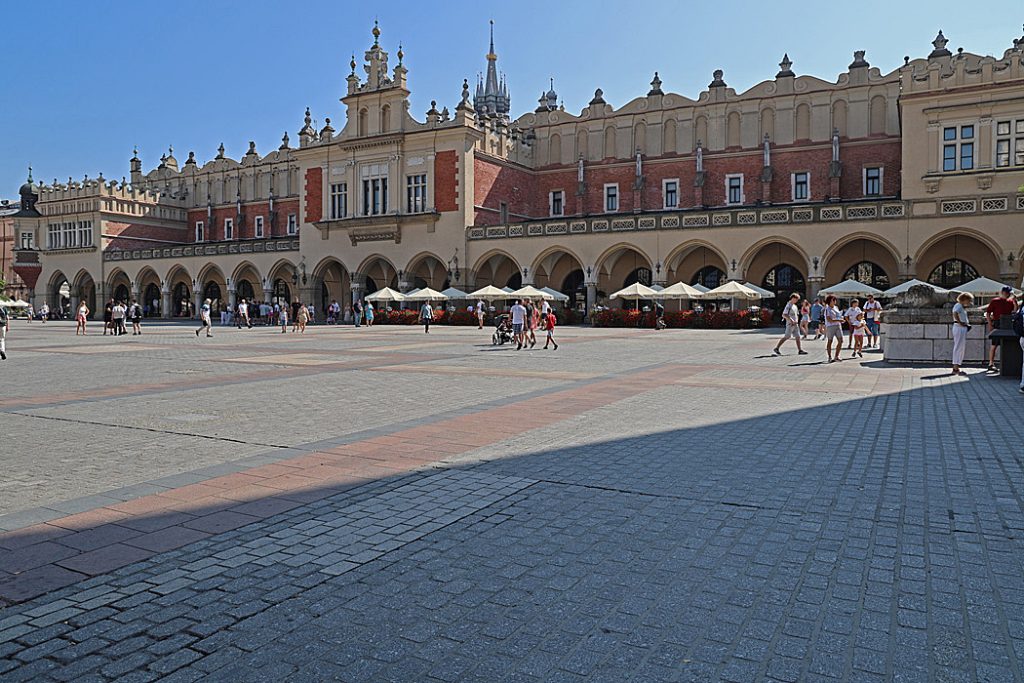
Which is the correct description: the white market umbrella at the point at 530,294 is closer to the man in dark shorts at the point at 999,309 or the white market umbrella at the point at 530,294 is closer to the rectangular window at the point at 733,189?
the rectangular window at the point at 733,189

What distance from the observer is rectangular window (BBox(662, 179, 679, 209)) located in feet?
158

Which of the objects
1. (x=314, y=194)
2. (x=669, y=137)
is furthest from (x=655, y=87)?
(x=314, y=194)

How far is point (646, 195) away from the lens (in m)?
49.0

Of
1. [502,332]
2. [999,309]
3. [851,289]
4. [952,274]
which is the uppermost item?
[952,274]

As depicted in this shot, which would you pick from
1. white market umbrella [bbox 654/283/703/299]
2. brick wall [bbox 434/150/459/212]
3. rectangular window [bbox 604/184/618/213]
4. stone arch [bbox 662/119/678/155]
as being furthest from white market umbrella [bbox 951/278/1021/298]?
brick wall [bbox 434/150/459/212]

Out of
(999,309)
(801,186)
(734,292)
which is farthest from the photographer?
(801,186)

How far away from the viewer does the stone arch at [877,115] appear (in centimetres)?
4266

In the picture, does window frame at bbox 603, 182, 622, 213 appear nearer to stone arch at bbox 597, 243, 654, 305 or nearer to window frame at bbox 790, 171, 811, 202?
stone arch at bbox 597, 243, 654, 305

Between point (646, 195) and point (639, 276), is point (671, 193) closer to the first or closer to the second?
point (646, 195)

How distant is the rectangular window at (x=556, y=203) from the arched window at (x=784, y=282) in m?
15.8

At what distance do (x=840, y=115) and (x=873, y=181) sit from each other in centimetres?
425

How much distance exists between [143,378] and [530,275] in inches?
1165

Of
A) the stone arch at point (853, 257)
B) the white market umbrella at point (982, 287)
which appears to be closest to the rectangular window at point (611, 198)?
the stone arch at point (853, 257)

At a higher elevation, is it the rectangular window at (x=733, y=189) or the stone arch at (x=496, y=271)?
the rectangular window at (x=733, y=189)
